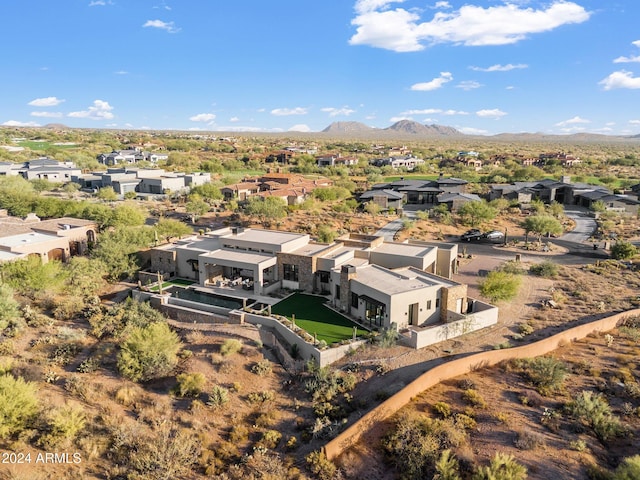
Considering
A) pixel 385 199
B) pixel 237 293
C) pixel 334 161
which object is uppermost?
pixel 334 161

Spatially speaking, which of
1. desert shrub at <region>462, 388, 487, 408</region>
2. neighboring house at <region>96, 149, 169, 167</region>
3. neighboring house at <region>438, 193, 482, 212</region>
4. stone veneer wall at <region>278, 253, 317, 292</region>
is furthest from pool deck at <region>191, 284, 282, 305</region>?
neighboring house at <region>96, 149, 169, 167</region>

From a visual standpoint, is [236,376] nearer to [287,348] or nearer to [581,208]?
[287,348]

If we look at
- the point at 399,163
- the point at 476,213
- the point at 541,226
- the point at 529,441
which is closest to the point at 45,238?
the point at 529,441

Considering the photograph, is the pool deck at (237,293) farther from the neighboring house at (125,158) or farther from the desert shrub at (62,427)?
the neighboring house at (125,158)

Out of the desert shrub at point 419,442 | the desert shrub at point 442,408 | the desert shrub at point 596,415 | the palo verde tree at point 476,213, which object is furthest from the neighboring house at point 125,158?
the desert shrub at point 596,415

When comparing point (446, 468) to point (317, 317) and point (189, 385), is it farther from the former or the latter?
point (317, 317)

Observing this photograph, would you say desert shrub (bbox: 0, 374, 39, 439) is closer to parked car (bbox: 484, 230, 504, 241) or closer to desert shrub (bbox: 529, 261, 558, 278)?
desert shrub (bbox: 529, 261, 558, 278)

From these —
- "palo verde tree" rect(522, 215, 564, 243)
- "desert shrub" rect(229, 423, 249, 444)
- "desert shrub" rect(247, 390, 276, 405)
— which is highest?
"palo verde tree" rect(522, 215, 564, 243)
